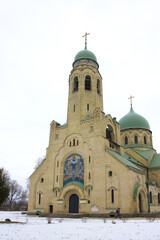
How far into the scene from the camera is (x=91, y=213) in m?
25.8

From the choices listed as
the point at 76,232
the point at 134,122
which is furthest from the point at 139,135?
the point at 76,232

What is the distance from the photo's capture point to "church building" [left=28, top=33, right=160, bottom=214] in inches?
1009

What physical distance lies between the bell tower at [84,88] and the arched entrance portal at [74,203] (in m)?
9.94

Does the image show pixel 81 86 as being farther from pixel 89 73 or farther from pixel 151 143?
pixel 151 143

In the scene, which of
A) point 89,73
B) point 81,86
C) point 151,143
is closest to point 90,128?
point 81,86

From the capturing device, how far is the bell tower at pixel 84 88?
108 ft

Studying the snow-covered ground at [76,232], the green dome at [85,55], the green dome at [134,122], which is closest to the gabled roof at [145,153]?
the green dome at [134,122]

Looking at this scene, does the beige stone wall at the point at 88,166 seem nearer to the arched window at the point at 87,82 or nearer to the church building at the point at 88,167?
the church building at the point at 88,167

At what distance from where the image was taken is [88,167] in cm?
2825

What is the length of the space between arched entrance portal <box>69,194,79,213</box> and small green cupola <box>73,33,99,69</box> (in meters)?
20.6

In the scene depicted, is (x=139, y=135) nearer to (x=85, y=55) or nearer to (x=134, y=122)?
(x=134, y=122)

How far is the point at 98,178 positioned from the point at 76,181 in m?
3.25

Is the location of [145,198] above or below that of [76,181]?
below

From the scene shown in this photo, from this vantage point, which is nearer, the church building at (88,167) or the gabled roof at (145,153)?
the church building at (88,167)
